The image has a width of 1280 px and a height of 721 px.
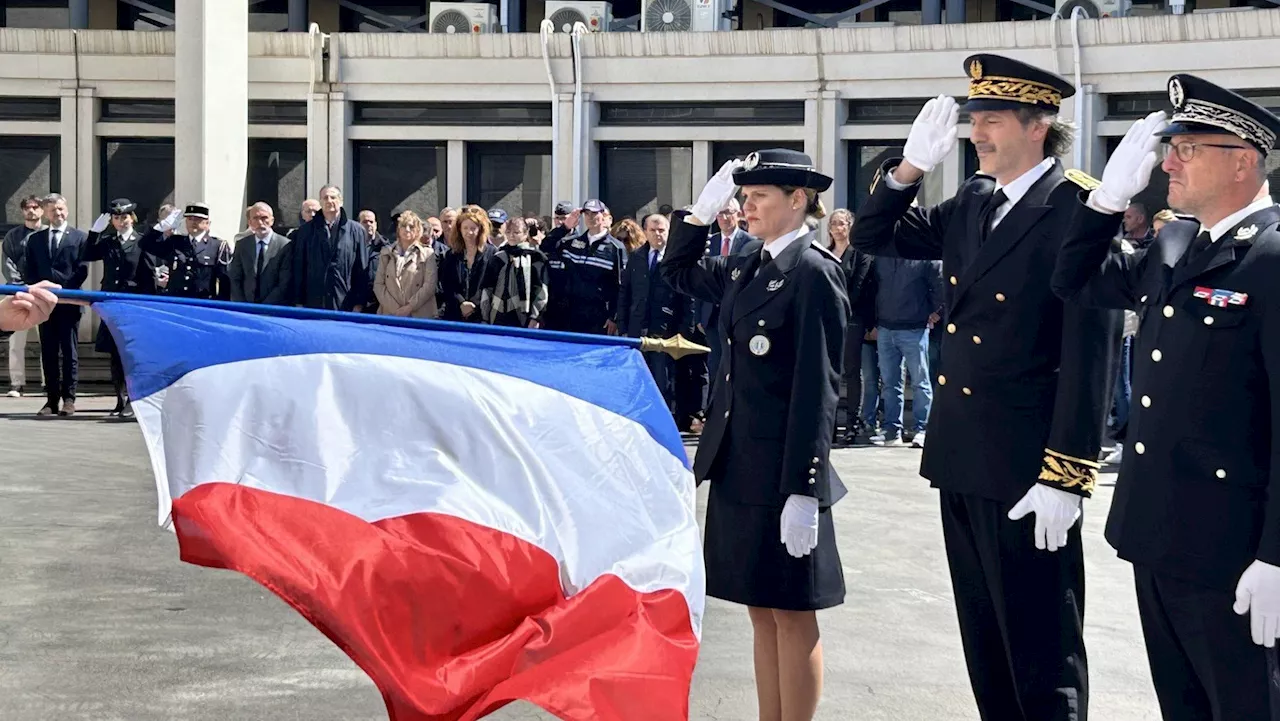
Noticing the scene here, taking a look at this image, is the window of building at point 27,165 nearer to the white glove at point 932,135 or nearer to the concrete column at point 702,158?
the concrete column at point 702,158

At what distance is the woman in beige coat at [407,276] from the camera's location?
606 inches

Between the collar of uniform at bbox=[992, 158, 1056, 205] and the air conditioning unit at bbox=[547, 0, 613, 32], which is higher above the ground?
the air conditioning unit at bbox=[547, 0, 613, 32]

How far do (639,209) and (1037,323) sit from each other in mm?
18255

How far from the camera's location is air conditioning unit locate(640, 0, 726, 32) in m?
22.5

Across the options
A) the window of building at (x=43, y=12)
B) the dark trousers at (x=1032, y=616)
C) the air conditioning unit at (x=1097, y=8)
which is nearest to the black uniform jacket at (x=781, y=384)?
the dark trousers at (x=1032, y=616)

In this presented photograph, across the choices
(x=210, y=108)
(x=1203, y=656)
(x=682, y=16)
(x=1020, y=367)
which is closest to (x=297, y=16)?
(x=210, y=108)

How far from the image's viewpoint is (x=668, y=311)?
15.0 meters

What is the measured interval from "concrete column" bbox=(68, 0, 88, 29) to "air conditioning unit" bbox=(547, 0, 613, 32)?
7.30m

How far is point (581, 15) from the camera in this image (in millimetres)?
23406

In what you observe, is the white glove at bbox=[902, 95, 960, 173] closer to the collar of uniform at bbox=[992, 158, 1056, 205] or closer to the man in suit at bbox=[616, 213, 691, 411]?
the collar of uniform at bbox=[992, 158, 1056, 205]

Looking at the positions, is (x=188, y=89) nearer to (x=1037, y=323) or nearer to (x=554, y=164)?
(x=554, y=164)

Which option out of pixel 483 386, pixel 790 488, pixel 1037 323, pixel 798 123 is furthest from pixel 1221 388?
pixel 798 123

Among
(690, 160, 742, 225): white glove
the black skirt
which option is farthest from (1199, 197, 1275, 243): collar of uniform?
(690, 160, 742, 225): white glove

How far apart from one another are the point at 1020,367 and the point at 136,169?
2075 centimetres
